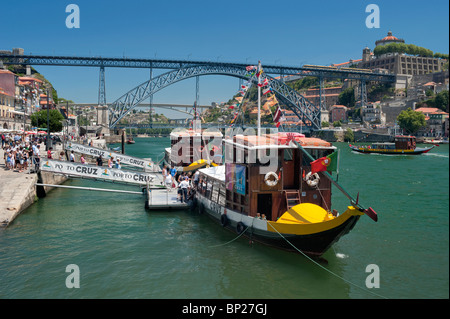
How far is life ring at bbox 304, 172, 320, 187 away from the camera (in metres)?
11.4

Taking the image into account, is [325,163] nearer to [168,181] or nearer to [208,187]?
[208,187]

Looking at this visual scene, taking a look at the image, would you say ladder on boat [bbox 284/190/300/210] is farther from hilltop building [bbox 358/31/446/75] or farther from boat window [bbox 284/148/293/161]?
hilltop building [bbox 358/31/446/75]

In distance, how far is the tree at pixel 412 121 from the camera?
84250mm

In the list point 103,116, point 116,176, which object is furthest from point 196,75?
point 116,176

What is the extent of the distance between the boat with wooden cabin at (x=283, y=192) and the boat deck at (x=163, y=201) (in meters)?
4.88

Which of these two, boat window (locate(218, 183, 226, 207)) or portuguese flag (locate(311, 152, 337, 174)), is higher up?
portuguese flag (locate(311, 152, 337, 174))

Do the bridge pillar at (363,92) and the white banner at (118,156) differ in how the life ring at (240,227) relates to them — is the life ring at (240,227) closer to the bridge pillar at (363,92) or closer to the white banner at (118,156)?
the white banner at (118,156)

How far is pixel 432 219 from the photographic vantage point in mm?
16641

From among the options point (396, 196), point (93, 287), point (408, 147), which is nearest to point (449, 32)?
point (93, 287)

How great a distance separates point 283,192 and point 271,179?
1.84 ft

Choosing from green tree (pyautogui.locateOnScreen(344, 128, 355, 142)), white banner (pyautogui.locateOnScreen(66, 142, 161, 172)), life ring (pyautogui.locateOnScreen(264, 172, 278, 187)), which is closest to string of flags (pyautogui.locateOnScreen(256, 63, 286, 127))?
life ring (pyautogui.locateOnScreen(264, 172, 278, 187))

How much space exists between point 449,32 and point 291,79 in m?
180

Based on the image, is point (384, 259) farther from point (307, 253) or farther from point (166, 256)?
point (166, 256)

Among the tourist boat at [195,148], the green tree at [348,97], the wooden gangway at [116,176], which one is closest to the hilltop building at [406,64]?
the green tree at [348,97]
